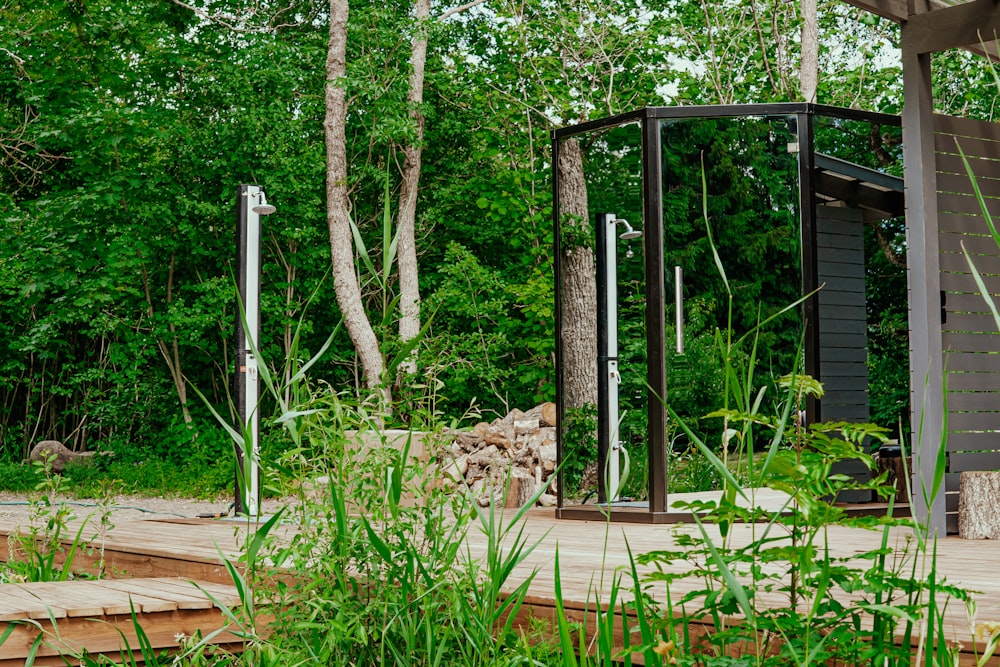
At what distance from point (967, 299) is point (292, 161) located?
9246mm

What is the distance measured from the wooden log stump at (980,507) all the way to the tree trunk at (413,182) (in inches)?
321

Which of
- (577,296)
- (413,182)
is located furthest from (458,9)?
(577,296)

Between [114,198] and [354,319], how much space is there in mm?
3093

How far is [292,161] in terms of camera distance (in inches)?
492

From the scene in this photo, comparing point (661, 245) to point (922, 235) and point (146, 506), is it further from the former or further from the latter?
point (146, 506)

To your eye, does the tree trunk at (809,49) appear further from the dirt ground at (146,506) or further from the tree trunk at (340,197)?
the dirt ground at (146,506)

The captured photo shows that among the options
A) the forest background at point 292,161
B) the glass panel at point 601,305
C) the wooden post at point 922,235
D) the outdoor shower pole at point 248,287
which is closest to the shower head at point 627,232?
the glass panel at point 601,305

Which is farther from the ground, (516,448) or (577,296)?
(577,296)

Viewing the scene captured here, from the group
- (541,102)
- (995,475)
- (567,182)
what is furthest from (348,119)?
(995,475)

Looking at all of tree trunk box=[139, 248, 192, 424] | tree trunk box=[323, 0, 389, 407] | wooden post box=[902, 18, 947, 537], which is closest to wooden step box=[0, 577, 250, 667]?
wooden post box=[902, 18, 947, 537]

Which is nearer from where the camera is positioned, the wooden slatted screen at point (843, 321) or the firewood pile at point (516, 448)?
the wooden slatted screen at point (843, 321)

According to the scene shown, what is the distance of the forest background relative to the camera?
1217 centimetres

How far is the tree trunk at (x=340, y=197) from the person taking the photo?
39.8ft

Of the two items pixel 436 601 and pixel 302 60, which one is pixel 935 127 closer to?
pixel 436 601
